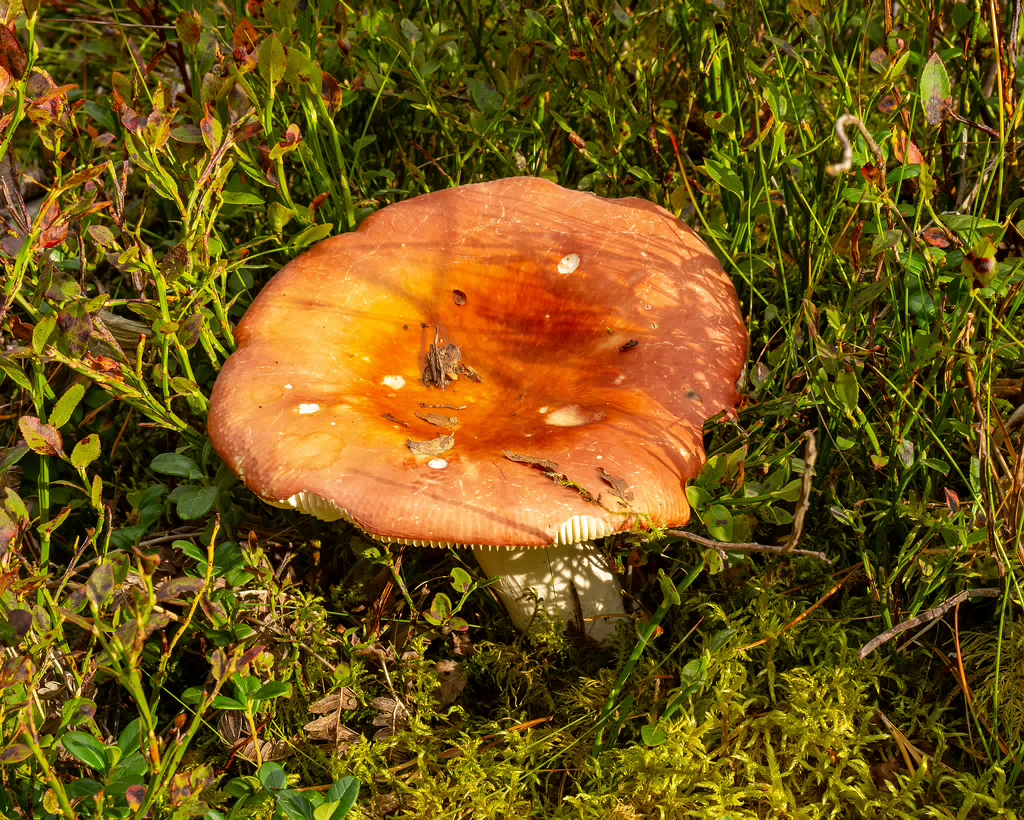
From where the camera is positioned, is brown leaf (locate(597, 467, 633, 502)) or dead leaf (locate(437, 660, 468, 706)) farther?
dead leaf (locate(437, 660, 468, 706))

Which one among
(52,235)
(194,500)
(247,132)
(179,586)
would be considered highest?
(247,132)

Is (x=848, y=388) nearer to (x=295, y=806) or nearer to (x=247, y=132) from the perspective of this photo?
(x=295, y=806)

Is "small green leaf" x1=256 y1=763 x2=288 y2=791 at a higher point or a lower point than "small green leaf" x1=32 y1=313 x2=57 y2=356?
lower

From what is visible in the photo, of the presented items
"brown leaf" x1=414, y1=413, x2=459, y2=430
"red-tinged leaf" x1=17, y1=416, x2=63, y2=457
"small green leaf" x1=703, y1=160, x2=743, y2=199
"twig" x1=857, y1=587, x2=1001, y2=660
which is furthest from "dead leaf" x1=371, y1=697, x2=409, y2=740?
"small green leaf" x1=703, y1=160, x2=743, y2=199

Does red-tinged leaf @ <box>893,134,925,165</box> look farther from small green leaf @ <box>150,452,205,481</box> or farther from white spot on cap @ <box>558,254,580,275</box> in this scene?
small green leaf @ <box>150,452,205,481</box>

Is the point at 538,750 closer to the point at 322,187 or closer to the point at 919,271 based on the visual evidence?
the point at 919,271

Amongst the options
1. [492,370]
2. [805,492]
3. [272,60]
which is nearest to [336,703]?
[492,370]
